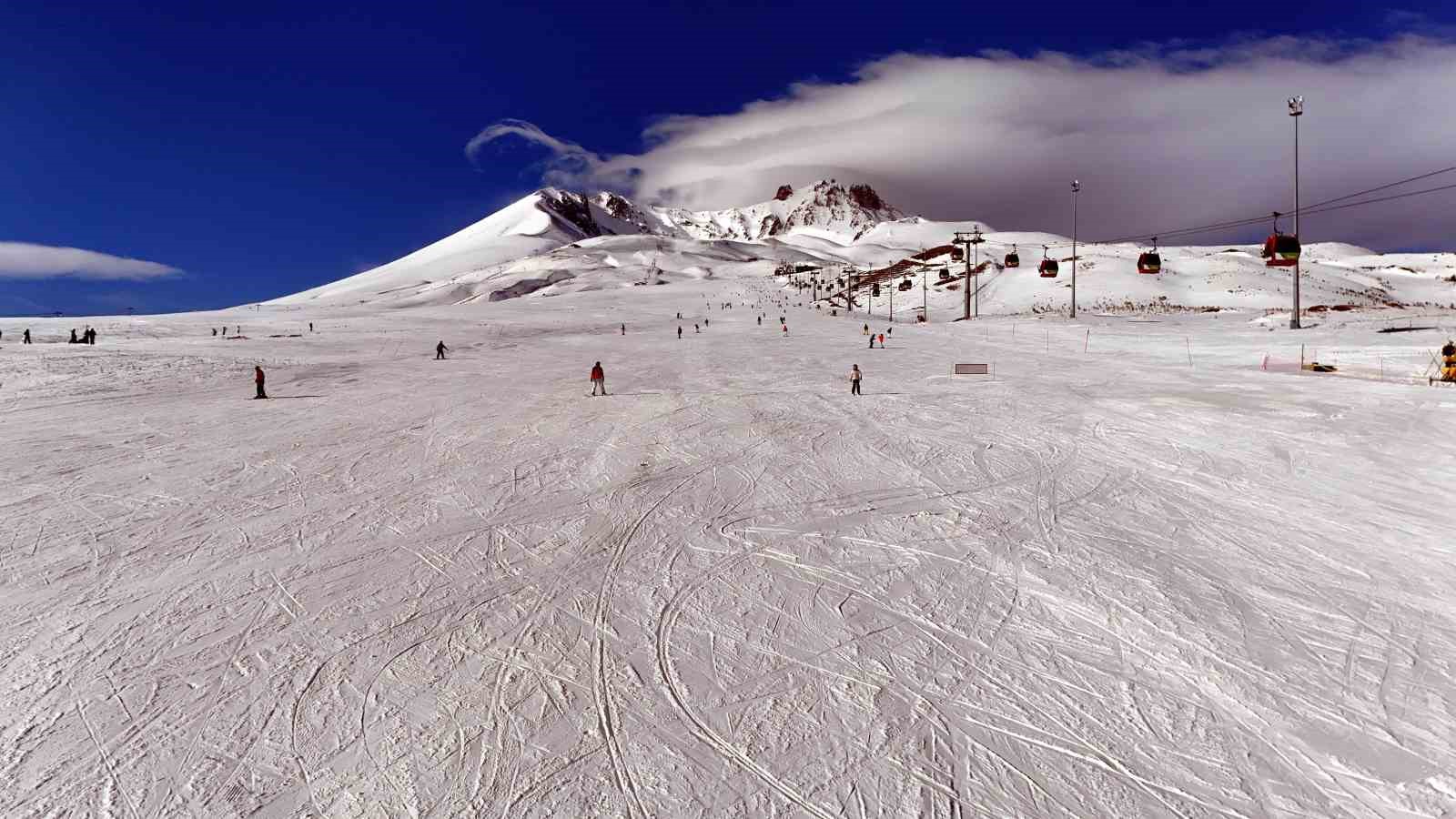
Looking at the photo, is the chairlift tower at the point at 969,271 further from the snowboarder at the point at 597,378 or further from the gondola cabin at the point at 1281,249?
the snowboarder at the point at 597,378

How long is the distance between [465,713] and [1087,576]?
6758mm

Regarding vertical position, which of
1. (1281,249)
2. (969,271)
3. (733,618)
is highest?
(969,271)

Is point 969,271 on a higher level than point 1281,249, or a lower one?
higher

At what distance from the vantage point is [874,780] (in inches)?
176

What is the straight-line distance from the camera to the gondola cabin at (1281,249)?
2938 cm

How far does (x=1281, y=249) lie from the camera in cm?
2945

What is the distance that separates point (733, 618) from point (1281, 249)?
34.6 meters

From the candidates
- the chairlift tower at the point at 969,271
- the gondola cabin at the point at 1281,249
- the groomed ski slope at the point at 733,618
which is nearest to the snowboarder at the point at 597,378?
the groomed ski slope at the point at 733,618

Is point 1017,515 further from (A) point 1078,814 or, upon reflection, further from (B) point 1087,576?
(A) point 1078,814

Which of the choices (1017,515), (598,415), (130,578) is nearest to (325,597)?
(130,578)

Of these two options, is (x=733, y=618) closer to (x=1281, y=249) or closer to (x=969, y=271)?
(x=1281, y=249)

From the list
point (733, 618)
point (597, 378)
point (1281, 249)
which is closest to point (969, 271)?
point (1281, 249)

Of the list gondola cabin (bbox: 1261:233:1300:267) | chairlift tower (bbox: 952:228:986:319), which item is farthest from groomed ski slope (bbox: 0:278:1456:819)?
chairlift tower (bbox: 952:228:986:319)

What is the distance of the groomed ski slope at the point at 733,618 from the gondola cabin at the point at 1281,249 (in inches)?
628
